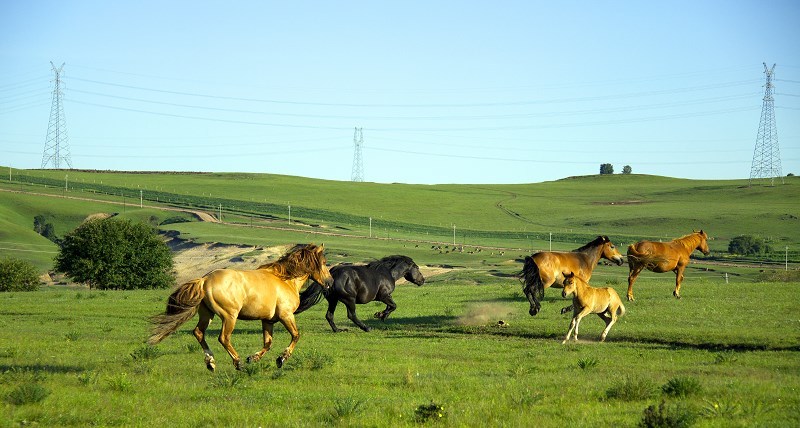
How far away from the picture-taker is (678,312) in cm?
2473

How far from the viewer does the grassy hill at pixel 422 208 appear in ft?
339

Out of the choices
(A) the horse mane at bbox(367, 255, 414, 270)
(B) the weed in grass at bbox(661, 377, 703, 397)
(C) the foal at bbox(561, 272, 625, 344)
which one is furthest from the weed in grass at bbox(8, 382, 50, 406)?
(A) the horse mane at bbox(367, 255, 414, 270)

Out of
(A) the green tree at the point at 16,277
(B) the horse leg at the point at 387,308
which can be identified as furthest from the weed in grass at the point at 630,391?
(A) the green tree at the point at 16,277

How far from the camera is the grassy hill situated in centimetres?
10344

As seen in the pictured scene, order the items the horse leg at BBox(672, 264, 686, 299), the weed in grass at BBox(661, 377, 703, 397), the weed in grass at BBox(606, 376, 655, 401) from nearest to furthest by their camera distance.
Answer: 1. the weed in grass at BBox(606, 376, 655, 401)
2. the weed in grass at BBox(661, 377, 703, 397)
3. the horse leg at BBox(672, 264, 686, 299)

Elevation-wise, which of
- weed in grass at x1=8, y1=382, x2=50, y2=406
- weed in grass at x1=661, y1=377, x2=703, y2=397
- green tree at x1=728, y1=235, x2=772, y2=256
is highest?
weed in grass at x1=661, y1=377, x2=703, y2=397

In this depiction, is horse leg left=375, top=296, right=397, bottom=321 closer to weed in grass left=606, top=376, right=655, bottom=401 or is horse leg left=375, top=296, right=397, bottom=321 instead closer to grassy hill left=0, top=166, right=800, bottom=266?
weed in grass left=606, top=376, right=655, bottom=401

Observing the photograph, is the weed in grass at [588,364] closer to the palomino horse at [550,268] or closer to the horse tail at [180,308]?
the horse tail at [180,308]

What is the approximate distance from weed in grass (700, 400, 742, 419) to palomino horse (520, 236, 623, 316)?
1225 centimetres

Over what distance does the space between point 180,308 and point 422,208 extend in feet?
406

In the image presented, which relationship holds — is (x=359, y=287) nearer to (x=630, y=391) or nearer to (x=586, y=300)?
(x=586, y=300)

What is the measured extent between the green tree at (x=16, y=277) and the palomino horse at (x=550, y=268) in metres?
40.8

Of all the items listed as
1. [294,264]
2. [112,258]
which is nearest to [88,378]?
[294,264]

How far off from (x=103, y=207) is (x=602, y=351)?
109718 millimetres
